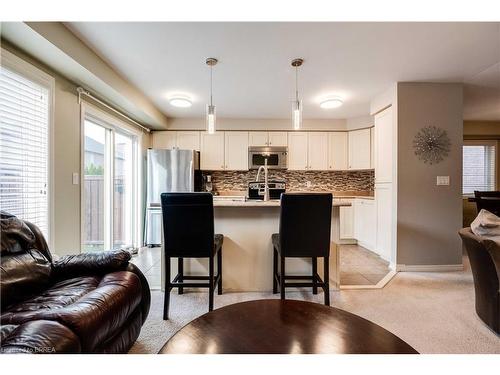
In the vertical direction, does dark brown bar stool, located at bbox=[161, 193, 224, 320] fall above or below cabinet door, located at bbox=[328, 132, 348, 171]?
below

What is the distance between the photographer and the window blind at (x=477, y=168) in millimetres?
4902

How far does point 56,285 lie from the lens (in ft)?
4.91

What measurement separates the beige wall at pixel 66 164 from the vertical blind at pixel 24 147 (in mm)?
108

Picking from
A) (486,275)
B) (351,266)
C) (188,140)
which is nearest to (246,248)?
(351,266)

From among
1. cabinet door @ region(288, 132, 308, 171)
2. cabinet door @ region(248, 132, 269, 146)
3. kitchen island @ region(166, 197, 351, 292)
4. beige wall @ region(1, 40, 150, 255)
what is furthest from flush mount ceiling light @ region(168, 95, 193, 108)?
cabinet door @ region(288, 132, 308, 171)

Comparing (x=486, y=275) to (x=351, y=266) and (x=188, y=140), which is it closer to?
(x=351, y=266)

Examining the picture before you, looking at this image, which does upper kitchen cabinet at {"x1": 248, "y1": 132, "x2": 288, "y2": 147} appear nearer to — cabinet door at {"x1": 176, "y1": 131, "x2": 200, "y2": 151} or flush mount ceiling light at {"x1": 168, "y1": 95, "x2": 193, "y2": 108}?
cabinet door at {"x1": 176, "y1": 131, "x2": 200, "y2": 151}

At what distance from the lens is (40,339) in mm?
888

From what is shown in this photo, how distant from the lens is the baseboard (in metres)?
2.92

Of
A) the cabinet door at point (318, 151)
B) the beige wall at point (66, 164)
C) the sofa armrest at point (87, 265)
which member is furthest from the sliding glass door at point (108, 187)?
the cabinet door at point (318, 151)

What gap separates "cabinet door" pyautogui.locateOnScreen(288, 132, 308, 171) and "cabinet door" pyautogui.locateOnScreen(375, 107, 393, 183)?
1.41m

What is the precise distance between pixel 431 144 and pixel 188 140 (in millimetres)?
3924

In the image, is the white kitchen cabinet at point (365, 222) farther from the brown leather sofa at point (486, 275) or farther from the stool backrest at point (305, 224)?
the stool backrest at point (305, 224)
